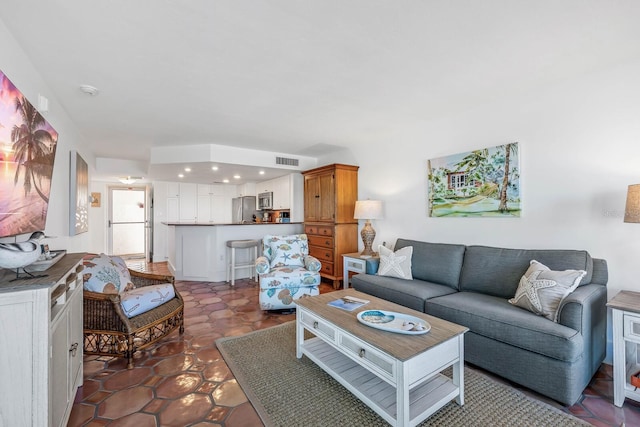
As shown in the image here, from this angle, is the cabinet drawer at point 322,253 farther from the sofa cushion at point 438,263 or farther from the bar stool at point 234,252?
the sofa cushion at point 438,263

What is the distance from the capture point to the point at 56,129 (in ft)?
9.11

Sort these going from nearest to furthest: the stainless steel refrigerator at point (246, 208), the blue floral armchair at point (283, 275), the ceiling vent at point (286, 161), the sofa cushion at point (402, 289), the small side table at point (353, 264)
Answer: the sofa cushion at point (402, 289)
the blue floral armchair at point (283, 275)
the small side table at point (353, 264)
the ceiling vent at point (286, 161)
the stainless steel refrigerator at point (246, 208)

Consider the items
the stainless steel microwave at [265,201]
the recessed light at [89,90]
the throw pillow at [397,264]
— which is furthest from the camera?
the stainless steel microwave at [265,201]

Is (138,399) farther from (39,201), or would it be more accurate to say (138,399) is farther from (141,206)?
(141,206)

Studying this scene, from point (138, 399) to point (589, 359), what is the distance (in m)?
3.07

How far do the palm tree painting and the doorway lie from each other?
23.7 ft

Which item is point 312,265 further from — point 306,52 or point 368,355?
point 306,52

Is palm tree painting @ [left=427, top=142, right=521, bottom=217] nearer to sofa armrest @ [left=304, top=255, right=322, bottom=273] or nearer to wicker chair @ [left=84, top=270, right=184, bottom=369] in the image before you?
sofa armrest @ [left=304, top=255, right=322, bottom=273]

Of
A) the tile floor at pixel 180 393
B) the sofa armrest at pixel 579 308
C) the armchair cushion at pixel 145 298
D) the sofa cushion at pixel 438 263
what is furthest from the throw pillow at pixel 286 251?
the sofa armrest at pixel 579 308

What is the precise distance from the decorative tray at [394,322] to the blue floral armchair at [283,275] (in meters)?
1.48

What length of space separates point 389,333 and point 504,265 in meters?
1.64

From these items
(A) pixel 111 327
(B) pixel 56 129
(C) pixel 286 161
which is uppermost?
(C) pixel 286 161

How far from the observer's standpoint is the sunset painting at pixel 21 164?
4.87 ft

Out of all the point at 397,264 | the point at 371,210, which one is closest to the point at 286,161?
the point at 371,210
